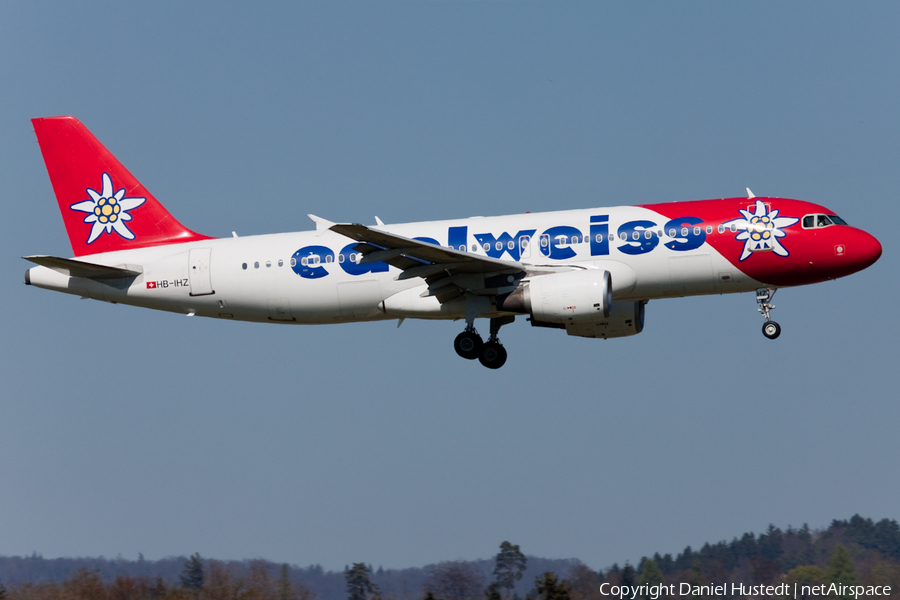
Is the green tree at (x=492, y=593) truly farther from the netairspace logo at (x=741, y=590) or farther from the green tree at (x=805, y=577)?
the green tree at (x=805, y=577)

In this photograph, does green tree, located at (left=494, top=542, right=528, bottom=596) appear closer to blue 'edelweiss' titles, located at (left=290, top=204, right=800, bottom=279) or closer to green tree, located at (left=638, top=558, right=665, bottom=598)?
green tree, located at (left=638, top=558, right=665, bottom=598)

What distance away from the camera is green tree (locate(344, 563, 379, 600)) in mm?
43875

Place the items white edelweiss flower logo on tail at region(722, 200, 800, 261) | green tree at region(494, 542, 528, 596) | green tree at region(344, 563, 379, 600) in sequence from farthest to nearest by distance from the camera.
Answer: green tree at region(494, 542, 528, 596), green tree at region(344, 563, 379, 600), white edelweiss flower logo on tail at region(722, 200, 800, 261)

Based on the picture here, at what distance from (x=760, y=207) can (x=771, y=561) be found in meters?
28.5

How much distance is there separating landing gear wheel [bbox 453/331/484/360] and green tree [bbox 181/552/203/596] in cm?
1219

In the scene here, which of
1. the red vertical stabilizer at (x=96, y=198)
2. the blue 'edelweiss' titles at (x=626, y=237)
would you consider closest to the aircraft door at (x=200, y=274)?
the red vertical stabilizer at (x=96, y=198)

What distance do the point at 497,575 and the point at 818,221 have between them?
3187 cm

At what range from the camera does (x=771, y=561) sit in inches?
2085

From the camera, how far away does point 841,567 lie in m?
48.8

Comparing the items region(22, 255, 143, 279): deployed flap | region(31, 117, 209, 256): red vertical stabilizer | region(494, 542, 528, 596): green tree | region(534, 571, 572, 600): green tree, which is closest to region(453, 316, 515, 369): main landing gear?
region(534, 571, 572, 600): green tree

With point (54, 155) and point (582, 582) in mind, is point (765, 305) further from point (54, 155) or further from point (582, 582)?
point (54, 155)

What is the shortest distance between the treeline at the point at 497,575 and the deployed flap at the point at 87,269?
1042cm

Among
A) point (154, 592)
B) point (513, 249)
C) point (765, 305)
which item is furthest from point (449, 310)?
point (154, 592)

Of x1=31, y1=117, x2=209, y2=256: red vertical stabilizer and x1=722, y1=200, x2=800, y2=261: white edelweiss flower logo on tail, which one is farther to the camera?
x1=31, y1=117, x2=209, y2=256: red vertical stabilizer
